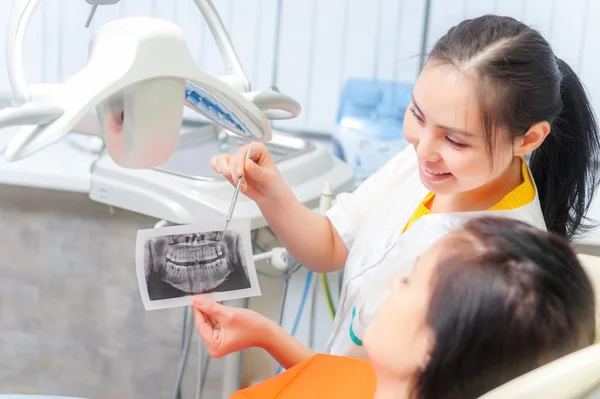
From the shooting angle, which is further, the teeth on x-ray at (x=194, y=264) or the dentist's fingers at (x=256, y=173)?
the dentist's fingers at (x=256, y=173)

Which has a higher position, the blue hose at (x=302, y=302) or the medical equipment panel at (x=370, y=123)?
the medical equipment panel at (x=370, y=123)

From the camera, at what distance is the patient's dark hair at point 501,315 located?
2.35 feet

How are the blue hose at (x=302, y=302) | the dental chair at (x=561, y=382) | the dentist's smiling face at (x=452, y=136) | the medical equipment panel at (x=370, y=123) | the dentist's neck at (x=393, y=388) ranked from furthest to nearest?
1. the medical equipment panel at (x=370, y=123)
2. the blue hose at (x=302, y=302)
3. the dentist's smiling face at (x=452, y=136)
4. the dentist's neck at (x=393, y=388)
5. the dental chair at (x=561, y=382)

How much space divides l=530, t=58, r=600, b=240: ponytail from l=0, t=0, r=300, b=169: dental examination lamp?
54 cm

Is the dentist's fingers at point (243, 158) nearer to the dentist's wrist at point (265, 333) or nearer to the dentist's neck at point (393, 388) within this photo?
the dentist's wrist at point (265, 333)

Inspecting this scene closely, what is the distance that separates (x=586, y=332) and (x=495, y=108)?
14.4 inches

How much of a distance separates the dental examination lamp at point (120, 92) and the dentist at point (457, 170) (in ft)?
0.98

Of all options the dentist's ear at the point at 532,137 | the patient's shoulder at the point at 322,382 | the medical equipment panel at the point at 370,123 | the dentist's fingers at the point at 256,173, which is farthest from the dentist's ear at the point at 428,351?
the medical equipment panel at the point at 370,123

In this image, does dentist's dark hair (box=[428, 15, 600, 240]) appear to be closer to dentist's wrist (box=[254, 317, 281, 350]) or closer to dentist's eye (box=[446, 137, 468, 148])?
dentist's eye (box=[446, 137, 468, 148])

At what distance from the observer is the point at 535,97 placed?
1.05 meters

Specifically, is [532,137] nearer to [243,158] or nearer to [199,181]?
[243,158]

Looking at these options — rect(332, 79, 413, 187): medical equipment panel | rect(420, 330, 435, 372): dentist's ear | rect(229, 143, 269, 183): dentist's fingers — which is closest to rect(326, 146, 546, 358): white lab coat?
rect(229, 143, 269, 183): dentist's fingers

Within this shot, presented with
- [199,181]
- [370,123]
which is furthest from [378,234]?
[370,123]

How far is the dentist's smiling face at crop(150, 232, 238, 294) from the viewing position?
111 cm
